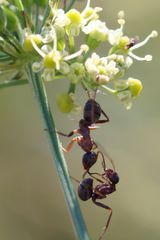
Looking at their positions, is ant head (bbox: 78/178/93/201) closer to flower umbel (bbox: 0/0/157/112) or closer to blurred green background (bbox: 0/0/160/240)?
flower umbel (bbox: 0/0/157/112)

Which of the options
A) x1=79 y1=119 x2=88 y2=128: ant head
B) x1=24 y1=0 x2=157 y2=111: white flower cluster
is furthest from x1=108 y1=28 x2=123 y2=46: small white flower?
x1=79 y1=119 x2=88 y2=128: ant head

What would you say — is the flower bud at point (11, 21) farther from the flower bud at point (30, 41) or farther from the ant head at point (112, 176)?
the ant head at point (112, 176)

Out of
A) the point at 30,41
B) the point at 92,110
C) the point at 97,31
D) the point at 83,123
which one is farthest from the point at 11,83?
Result: the point at 83,123

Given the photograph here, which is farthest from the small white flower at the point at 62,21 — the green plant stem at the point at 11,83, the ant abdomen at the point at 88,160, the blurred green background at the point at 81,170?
the blurred green background at the point at 81,170

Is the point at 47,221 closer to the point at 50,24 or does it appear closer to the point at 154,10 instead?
the point at 154,10

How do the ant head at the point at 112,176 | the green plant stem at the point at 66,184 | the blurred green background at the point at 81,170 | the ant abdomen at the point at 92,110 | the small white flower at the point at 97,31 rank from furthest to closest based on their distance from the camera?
the blurred green background at the point at 81,170 < the ant head at the point at 112,176 < the ant abdomen at the point at 92,110 < the small white flower at the point at 97,31 < the green plant stem at the point at 66,184

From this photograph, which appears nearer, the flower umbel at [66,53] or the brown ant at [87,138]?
the flower umbel at [66,53]

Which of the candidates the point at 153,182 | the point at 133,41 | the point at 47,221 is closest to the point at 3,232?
the point at 47,221
